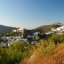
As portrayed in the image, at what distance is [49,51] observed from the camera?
1038 cm

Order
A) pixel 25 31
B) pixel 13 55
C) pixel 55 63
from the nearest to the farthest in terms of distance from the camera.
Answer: pixel 55 63, pixel 13 55, pixel 25 31

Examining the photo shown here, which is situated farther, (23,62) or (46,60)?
(23,62)

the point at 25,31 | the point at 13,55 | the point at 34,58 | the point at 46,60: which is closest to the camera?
the point at 46,60

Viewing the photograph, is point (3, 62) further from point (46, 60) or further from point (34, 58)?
point (46, 60)

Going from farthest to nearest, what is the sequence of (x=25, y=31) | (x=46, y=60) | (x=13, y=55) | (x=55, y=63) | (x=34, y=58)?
(x=25, y=31)
(x=13, y=55)
(x=34, y=58)
(x=46, y=60)
(x=55, y=63)

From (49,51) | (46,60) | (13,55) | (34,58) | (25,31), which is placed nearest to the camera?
(46,60)

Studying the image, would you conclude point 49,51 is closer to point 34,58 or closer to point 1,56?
point 34,58

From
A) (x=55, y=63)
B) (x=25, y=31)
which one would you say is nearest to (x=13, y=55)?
(x=55, y=63)

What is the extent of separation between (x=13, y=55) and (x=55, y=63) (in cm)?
362

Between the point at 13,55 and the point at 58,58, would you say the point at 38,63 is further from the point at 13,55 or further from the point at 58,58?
Answer: the point at 13,55

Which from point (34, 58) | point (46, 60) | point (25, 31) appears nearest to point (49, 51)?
point (34, 58)

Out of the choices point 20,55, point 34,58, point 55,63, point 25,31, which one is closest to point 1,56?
point 20,55

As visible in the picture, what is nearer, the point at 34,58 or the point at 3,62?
the point at 34,58

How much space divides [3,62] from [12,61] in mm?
566
